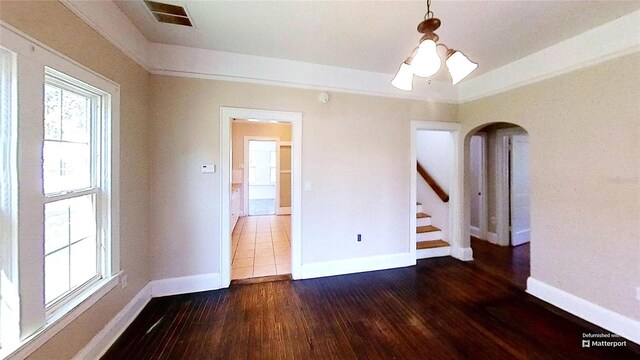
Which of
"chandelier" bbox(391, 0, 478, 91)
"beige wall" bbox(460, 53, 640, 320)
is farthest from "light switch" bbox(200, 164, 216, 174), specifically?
"beige wall" bbox(460, 53, 640, 320)

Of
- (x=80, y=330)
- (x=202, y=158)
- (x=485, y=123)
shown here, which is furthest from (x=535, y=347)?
(x=202, y=158)

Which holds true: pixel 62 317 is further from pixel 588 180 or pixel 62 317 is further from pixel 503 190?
pixel 503 190

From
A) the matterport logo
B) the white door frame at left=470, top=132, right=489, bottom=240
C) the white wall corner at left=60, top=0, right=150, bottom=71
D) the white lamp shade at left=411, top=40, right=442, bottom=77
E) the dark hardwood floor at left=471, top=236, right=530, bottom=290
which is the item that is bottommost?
the matterport logo

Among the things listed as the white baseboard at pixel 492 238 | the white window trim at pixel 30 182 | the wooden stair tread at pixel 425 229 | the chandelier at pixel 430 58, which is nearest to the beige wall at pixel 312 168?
the wooden stair tread at pixel 425 229

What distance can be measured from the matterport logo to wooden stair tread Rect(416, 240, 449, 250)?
1.79 m

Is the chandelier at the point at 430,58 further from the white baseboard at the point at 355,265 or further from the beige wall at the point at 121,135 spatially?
the white baseboard at the point at 355,265

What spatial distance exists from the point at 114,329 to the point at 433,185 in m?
4.37

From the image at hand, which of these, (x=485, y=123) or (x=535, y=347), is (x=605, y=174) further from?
(x=535, y=347)

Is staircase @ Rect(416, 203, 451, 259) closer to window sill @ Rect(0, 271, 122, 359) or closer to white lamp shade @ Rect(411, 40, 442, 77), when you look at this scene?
white lamp shade @ Rect(411, 40, 442, 77)

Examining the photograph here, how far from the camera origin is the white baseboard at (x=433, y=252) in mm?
3580

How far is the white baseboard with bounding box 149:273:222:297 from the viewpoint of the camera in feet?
8.23

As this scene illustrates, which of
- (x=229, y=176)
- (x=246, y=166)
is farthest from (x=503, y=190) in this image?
(x=246, y=166)

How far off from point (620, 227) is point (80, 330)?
417cm

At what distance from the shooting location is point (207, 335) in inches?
76.2
